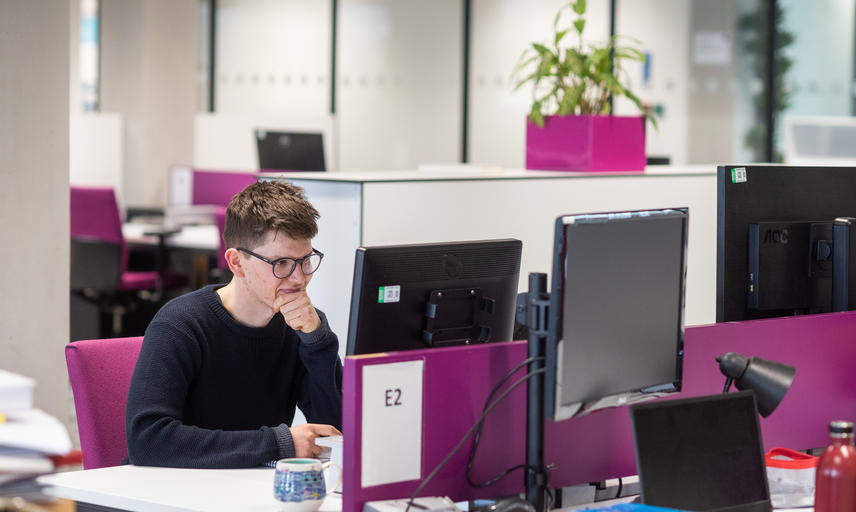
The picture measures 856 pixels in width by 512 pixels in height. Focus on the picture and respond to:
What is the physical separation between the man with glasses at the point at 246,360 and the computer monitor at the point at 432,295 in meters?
0.30

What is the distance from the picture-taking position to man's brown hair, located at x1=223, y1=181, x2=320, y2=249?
7.04 feet

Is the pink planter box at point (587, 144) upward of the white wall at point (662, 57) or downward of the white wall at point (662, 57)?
downward

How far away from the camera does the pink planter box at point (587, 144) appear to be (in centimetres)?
368

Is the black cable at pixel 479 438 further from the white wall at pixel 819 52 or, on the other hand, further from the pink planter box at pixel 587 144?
the white wall at pixel 819 52

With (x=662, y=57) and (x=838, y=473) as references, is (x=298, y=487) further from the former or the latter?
(x=662, y=57)

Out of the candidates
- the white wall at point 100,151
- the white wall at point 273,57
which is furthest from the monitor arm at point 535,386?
the white wall at point 273,57

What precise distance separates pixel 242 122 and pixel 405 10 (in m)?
1.83

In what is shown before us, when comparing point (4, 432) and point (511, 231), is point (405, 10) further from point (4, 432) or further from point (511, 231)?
point (4, 432)

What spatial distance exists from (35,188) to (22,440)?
8.01ft

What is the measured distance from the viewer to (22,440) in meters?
1.21

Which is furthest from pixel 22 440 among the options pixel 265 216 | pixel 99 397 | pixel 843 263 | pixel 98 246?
pixel 98 246

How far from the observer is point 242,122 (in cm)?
775

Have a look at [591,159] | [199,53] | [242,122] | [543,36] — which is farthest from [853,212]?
[199,53]

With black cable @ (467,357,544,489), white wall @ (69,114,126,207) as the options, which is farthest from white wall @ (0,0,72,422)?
white wall @ (69,114,126,207)
